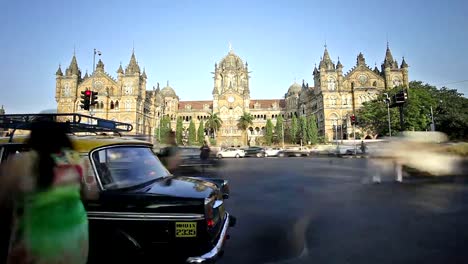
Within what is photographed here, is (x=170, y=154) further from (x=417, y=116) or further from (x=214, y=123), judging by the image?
(x=214, y=123)

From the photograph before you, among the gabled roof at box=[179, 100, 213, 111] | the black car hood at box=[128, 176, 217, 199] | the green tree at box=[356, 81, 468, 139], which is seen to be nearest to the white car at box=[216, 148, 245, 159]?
the green tree at box=[356, 81, 468, 139]

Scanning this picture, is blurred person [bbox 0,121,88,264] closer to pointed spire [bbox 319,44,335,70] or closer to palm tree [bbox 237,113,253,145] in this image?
pointed spire [bbox 319,44,335,70]

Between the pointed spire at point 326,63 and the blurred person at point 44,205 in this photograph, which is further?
the pointed spire at point 326,63

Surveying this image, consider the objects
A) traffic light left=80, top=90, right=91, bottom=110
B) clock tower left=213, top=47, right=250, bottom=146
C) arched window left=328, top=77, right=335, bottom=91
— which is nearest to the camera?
traffic light left=80, top=90, right=91, bottom=110

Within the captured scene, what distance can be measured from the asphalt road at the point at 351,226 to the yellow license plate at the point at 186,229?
4.07 ft

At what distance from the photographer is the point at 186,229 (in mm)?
2871

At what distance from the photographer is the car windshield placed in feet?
10.3

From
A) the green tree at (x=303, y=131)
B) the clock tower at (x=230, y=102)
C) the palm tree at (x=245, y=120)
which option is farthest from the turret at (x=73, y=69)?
the green tree at (x=303, y=131)

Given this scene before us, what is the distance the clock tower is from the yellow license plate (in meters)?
71.4

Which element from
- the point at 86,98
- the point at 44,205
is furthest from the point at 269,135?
the point at 44,205

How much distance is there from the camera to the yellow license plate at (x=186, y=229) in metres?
2.86

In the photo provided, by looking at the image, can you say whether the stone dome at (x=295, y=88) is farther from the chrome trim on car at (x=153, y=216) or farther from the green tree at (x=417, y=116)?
the chrome trim on car at (x=153, y=216)

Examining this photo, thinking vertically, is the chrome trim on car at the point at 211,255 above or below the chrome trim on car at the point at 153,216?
below

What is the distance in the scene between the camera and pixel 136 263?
2826 mm
